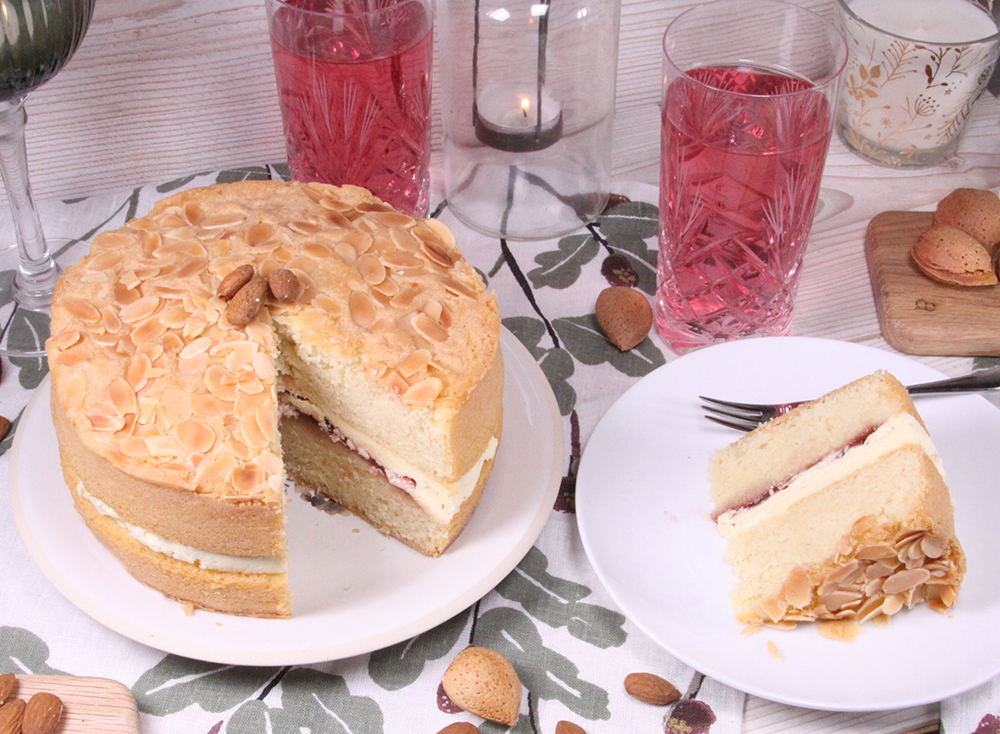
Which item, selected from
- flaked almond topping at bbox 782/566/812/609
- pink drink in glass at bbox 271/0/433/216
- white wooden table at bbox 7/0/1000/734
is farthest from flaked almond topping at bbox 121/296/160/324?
flaked almond topping at bbox 782/566/812/609

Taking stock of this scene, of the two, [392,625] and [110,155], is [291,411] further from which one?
[110,155]

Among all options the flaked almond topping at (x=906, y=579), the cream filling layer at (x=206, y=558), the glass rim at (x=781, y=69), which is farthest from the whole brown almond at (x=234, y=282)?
the flaked almond topping at (x=906, y=579)

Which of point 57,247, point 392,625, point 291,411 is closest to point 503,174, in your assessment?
point 291,411

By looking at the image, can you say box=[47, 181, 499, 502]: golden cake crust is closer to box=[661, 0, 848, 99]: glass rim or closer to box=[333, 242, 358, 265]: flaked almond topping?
box=[333, 242, 358, 265]: flaked almond topping

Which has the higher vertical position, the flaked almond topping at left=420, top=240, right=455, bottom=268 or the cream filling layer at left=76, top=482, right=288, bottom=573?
the flaked almond topping at left=420, top=240, right=455, bottom=268

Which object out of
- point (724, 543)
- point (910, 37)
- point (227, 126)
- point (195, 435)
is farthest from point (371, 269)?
point (910, 37)

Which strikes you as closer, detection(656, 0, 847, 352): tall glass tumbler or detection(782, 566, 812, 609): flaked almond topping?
detection(782, 566, 812, 609): flaked almond topping

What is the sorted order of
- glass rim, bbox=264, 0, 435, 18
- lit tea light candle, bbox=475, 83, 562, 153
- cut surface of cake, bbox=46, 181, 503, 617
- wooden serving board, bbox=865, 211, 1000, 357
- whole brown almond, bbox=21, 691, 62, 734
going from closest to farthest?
whole brown almond, bbox=21, 691, 62, 734, cut surface of cake, bbox=46, 181, 503, 617, glass rim, bbox=264, 0, 435, 18, wooden serving board, bbox=865, 211, 1000, 357, lit tea light candle, bbox=475, 83, 562, 153
